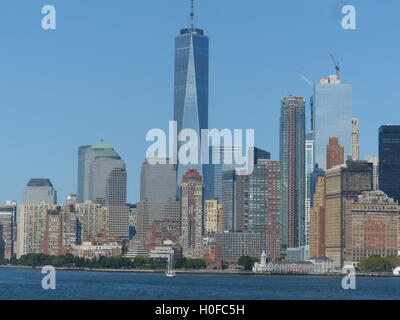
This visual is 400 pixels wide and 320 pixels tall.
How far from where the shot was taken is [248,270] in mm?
199250

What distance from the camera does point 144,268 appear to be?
199625mm
